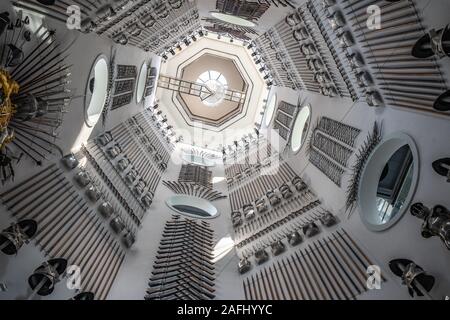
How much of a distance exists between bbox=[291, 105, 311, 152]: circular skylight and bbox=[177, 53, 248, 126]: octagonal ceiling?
9574 mm

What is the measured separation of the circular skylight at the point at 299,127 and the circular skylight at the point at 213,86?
10.3 metres

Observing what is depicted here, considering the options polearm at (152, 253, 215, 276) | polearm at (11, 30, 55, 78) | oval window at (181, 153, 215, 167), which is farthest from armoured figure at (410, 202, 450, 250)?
oval window at (181, 153, 215, 167)

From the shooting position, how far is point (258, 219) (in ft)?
38.6

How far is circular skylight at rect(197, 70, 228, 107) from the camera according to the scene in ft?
80.5

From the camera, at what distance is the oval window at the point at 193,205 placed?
43.8 feet

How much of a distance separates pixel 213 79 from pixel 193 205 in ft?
43.0

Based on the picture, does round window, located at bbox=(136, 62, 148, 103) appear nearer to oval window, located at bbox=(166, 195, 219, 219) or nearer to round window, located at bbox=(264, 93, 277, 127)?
oval window, located at bbox=(166, 195, 219, 219)

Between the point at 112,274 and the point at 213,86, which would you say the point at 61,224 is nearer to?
the point at 112,274

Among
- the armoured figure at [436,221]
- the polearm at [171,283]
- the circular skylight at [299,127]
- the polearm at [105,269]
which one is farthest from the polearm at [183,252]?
the circular skylight at [299,127]

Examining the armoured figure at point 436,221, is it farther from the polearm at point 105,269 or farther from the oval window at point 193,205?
the oval window at point 193,205

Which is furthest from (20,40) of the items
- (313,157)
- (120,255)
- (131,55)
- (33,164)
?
(313,157)

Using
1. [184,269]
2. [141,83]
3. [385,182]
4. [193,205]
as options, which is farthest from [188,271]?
[141,83]
